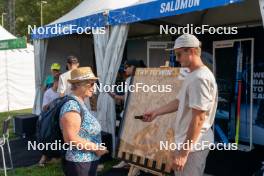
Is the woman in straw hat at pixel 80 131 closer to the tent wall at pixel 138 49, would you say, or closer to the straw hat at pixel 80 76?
the straw hat at pixel 80 76

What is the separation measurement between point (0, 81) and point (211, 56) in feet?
29.3

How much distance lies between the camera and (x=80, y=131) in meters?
2.74

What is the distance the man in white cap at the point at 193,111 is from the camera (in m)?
2.49

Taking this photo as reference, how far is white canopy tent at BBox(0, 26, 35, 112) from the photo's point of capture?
13720 mm

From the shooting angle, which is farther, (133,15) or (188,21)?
(188,21)

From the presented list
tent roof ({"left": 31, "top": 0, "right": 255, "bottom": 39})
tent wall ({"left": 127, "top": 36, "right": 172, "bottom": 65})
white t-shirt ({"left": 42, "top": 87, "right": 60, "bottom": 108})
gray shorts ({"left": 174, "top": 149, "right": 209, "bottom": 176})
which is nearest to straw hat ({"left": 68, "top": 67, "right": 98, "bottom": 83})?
gray shorts ({"left": 174, "top": 149, "right": 209, "bottom": 176})

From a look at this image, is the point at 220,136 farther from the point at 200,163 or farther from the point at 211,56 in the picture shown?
the point at 200,163

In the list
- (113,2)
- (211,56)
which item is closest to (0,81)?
(113,2)

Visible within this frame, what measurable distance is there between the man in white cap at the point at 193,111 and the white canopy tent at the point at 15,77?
38.7ft

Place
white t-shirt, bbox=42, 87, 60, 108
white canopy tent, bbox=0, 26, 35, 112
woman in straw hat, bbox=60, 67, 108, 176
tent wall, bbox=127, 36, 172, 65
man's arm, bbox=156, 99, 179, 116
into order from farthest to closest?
white canopy tent, bbox=0, 26, 35, 112 → tent wall, bbox=127, 36, 172, 65 → white t-shirt, bbox=42, 87, 60, 108 → man's arm, bbox=156, 99, 179, 116 → woman in straw hat, bbox=60, 67, 108, 176

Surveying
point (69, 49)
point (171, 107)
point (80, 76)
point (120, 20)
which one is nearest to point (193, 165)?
point (171, 107)

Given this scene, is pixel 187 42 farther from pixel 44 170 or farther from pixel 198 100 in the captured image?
pixel 44 170

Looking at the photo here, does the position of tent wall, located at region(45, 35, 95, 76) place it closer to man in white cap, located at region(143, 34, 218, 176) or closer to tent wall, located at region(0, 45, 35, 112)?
tent wall, located at region(0, 45, 35, 112)

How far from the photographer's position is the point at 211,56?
753cm
